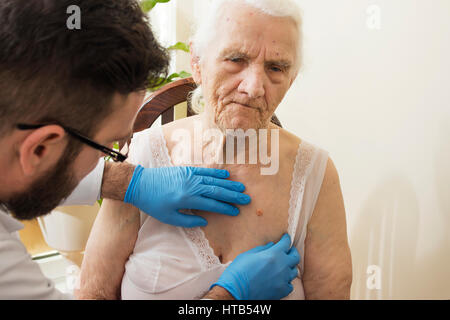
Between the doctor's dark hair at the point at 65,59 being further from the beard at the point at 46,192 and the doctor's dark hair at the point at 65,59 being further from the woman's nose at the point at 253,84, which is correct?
the woman's nose at the point at 253,84

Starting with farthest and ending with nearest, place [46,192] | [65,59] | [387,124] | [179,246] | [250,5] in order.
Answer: [387,124] → [179,246] → [250,5] → [46,192] → [65,59]

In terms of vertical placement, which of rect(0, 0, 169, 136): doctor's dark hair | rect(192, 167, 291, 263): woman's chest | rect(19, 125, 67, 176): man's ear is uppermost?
rect(0, 0, 169, 136): doctor's dark hair

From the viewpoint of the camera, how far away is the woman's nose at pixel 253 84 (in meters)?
0.83

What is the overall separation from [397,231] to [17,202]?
1250mm

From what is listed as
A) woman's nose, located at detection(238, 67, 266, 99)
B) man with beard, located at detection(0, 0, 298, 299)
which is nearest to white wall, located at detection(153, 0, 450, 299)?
woman's nose, located at detection(238, 67, 266, 99)

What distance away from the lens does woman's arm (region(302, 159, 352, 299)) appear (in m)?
0.94

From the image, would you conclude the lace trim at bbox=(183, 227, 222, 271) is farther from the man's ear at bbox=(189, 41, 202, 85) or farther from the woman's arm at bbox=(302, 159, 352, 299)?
the man's ear at bbox=(189, 41, 202, 85)

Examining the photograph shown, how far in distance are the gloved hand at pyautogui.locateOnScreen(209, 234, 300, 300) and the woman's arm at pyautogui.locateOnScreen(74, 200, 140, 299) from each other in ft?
0.96

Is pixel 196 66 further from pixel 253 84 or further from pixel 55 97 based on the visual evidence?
pixel 55 97

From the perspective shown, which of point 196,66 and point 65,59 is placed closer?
point 65,59

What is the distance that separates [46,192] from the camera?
68cm

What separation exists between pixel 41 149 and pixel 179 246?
470 millimetres

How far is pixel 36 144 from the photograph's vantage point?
57cm

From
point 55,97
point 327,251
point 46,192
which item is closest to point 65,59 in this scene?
point 55,97
